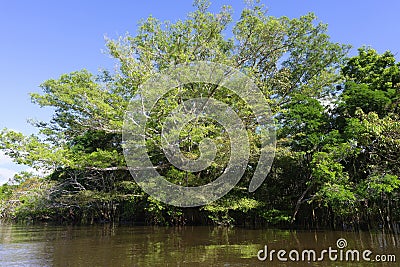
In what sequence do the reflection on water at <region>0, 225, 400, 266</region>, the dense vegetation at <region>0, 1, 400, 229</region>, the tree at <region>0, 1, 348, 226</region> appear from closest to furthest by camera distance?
the reflection on water at <region>0, 225, 400, 266</region> < the dense vegetation at <region>0, 1, 400, 229</region> < the tree at <region>0, 1, 348, 226</region>

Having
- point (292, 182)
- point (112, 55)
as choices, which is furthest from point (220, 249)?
point (112, 55)

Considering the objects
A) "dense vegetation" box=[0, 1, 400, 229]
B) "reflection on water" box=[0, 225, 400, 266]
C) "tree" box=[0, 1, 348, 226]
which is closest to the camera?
"reflection on water" box=[0, 225, 400, 266]

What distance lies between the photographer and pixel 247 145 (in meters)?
11.9

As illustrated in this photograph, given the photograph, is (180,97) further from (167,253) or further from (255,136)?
(167,253)

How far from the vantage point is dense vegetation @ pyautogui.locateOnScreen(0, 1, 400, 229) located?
9.83 metres

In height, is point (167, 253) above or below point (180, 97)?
below

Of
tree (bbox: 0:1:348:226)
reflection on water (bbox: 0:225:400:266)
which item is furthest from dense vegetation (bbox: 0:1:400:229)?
reflection on water (bbox: 0:225:400:266)

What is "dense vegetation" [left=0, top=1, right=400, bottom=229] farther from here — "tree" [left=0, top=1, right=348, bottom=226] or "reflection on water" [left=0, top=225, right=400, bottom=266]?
"reflection on water" [left=0, top=225, right=400, bottom=266]

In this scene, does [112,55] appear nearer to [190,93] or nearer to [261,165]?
[190,93]

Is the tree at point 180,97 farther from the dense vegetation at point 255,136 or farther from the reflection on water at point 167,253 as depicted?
the reflection on water at point 167,253

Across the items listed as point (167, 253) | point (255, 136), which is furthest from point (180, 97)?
point (167, 253)

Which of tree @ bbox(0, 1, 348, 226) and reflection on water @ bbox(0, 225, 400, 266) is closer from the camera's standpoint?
reflection on water @ bbox(0, 225, 400, 266)

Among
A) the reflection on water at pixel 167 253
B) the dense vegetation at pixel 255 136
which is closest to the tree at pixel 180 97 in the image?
the dense vegetation at pixel 255 136

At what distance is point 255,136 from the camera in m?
12.3
